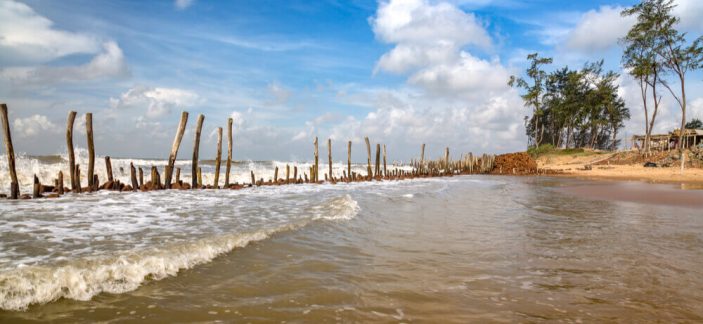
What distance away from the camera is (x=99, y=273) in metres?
4.44

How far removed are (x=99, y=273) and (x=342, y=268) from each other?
2.67 metres

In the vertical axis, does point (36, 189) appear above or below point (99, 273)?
above

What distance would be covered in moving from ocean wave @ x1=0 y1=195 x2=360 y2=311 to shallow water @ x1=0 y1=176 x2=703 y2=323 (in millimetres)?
17

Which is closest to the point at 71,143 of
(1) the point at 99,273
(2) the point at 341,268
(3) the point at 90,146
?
(3) the point at 90,146

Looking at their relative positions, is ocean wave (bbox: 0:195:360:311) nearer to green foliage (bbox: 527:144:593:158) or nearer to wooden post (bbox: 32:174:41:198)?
wooden post (bbox: 32:174:41:198)

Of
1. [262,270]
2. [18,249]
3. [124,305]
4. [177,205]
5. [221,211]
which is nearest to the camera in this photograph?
[124,305]

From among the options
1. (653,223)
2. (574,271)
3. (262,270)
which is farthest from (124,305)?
(653,223)

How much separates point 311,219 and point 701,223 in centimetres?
851

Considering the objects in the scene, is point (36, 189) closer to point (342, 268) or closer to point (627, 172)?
point (342, 268)

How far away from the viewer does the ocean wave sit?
12.8ft

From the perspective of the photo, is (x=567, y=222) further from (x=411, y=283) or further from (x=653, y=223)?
(x=411, y=283)

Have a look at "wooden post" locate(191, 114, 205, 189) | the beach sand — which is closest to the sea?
"wooden post" locate(191, 114, 205, 189)

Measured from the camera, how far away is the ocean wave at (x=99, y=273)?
12.8 ft

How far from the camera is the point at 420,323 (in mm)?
3318
